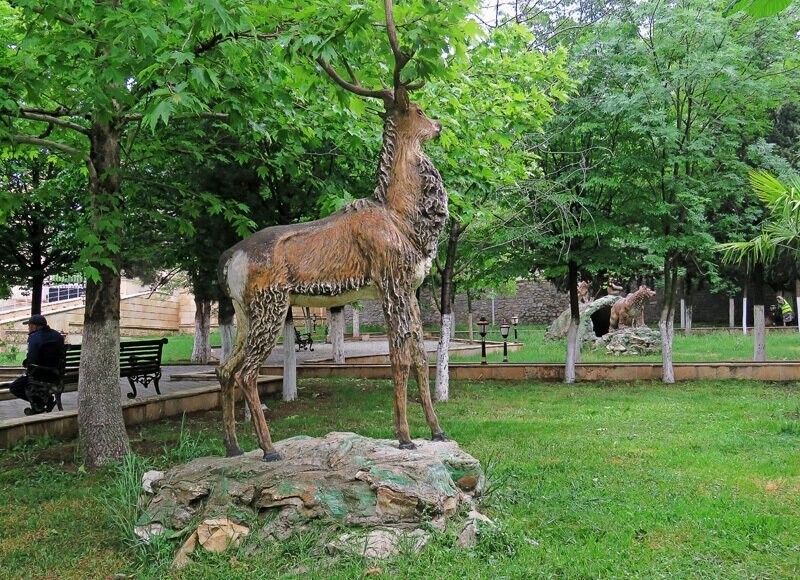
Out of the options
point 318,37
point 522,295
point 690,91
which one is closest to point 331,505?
point 318,37

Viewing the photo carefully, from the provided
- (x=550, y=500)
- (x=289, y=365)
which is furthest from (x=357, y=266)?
(x=289, y=365)

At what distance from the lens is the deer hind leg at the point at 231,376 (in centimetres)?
501

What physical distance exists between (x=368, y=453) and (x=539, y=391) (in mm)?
7608

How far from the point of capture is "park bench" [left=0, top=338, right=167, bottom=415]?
8688 millimetres

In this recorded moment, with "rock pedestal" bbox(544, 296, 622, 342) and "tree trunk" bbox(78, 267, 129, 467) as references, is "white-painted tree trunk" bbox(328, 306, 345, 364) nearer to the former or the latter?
"rock pedestal" bbox(544, 296, 622, 342)

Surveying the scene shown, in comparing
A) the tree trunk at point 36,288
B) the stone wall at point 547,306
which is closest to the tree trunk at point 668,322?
the tree trunk at point 36,288

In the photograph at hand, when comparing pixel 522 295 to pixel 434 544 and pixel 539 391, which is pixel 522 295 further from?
pixel 434 544

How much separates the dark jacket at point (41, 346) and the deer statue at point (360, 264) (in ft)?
16.2

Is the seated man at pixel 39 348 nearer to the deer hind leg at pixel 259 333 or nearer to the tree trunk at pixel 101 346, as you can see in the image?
the tree trunk at pixel 101 346

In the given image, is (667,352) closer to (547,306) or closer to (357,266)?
(357,266)

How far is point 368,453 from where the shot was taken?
15.4 feet

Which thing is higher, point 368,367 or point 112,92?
point 112,92

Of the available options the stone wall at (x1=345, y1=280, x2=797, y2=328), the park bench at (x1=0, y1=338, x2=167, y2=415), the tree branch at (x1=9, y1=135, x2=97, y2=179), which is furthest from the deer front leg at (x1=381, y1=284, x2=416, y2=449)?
the stone wall at (x1=345, y1=280, x2=797, y2=328)

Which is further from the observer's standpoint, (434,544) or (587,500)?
(587,500)
